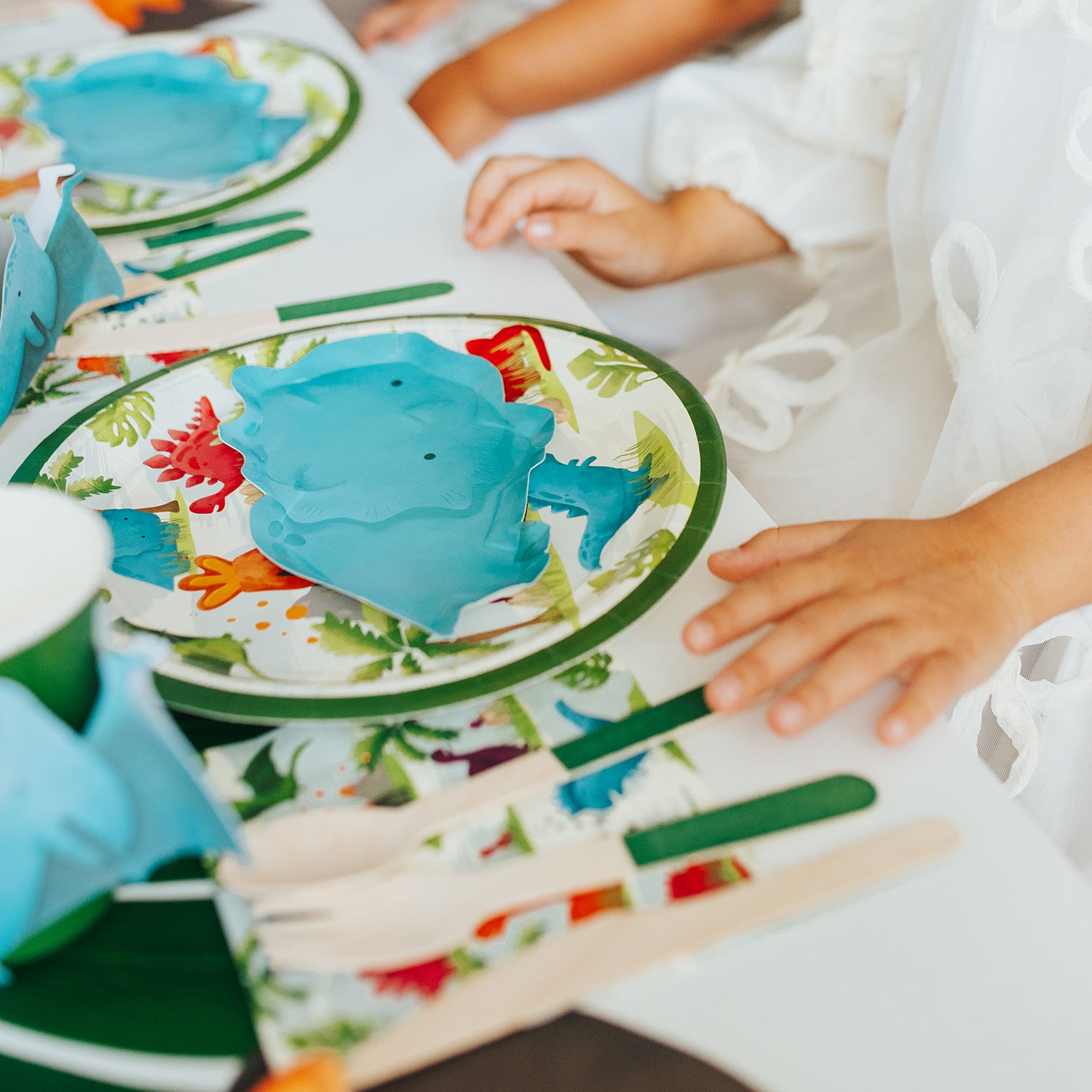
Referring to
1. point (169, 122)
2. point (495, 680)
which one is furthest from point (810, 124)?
point (495, 680)

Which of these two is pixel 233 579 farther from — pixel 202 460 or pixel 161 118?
pixel 161 118

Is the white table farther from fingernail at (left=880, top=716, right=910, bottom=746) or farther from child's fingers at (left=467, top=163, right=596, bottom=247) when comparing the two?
child's fingers at (left=467, top=163, right=596, bottom=247)

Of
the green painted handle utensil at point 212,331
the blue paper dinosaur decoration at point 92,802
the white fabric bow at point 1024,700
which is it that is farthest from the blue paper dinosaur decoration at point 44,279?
the white fabric bow at point 1024,700

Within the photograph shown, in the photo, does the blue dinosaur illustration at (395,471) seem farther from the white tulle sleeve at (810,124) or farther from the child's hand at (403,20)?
the child's hand at (403,20)

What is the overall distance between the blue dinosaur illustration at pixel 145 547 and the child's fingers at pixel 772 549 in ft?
0.67

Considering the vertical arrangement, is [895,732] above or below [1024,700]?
above

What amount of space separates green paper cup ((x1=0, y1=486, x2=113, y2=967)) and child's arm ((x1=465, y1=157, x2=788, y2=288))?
35 centimetres

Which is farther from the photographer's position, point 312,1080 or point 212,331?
point 212,331

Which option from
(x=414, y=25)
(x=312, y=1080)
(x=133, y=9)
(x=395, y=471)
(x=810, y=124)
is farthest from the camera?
(x=414, y=25)

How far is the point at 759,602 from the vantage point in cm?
34

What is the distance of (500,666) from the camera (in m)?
0.32

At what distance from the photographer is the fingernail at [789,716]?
303mm

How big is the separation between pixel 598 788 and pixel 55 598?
15cm

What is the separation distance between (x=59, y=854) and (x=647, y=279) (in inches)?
22.5
